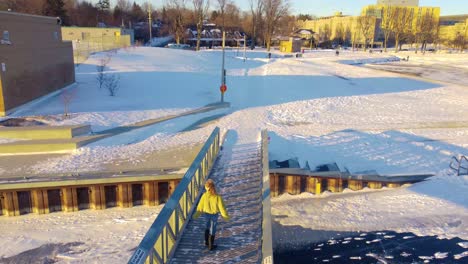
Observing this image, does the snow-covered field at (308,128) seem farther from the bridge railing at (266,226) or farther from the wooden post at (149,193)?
the bridge railing at (266,226)

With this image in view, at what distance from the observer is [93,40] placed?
150 feet

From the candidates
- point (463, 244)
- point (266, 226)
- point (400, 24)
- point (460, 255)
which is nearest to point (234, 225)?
point (266, 226)

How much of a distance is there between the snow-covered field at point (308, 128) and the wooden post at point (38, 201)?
0.93 feet

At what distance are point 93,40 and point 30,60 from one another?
26116 millimetres

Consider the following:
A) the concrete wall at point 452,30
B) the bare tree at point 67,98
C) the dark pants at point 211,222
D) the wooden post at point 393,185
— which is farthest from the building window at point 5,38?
the concrete wall at point 452,30

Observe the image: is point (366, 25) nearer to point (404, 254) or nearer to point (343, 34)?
point (343, 34)

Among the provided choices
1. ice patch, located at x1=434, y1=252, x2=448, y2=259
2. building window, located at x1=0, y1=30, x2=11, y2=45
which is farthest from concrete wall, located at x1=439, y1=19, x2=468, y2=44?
building window, located at x1=0, y1=30, x2=11, y2=45

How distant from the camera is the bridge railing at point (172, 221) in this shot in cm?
622

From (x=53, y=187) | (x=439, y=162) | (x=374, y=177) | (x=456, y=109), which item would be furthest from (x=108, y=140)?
(x=456, y=109)

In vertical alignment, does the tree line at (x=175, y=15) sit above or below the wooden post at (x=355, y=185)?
above

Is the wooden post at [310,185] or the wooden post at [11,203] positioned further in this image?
the wooden post at [310,185]

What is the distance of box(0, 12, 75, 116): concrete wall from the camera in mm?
18828

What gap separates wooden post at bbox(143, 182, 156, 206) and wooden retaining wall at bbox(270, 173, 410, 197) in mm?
4445

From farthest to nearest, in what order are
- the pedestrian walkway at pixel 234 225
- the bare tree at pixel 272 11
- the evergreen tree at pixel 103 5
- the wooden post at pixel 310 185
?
the evergreen tree at pixel 103 5 → the bare tree at pixel 272 11 → the wooden post at pixel 310 185 → the pedestrian walkway at pixel 234 225
